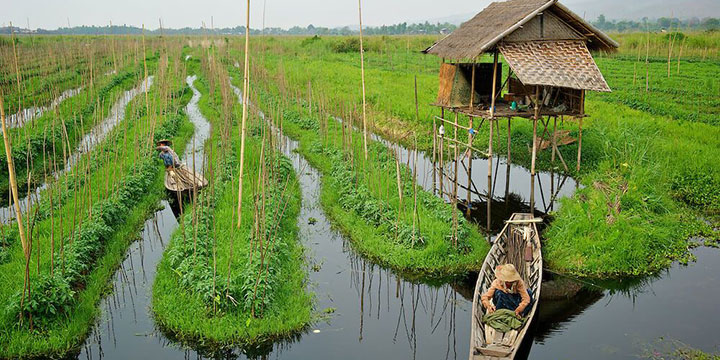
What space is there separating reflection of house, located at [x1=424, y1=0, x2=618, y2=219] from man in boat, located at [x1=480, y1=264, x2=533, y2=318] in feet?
16.0

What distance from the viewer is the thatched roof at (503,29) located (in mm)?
11750

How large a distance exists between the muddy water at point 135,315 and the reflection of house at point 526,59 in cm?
735

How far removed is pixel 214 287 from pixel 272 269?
3.67 ft

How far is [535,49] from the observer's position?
39.9 ft

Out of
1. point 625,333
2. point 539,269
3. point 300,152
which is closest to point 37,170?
point 300,152

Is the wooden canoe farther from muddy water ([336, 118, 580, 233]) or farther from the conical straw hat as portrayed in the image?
the conical straw hat

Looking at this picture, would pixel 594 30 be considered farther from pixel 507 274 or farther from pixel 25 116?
pixel 25 116

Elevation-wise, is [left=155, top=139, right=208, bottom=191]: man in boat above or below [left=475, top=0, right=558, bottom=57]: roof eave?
below

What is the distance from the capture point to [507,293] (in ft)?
23.7

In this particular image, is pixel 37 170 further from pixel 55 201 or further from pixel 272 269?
pixel 272 269

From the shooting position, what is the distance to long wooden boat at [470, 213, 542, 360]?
20.2 ft

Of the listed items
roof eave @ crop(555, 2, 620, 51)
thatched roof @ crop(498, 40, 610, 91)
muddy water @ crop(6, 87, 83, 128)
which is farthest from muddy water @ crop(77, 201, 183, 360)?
roof eave @ crop(555, 2, 620, 51)

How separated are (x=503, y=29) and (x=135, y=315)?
9652 millimetres

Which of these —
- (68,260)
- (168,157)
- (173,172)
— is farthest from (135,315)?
(168,157)
